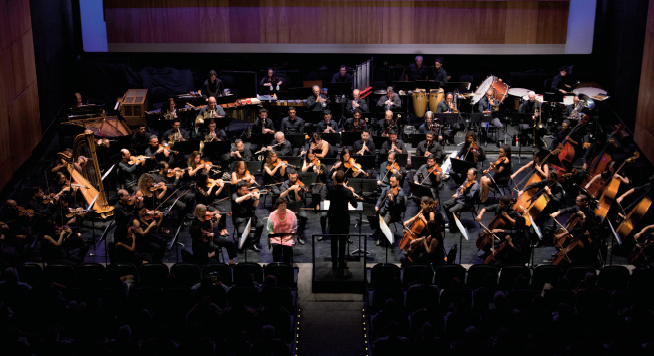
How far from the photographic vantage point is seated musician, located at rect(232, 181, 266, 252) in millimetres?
9797

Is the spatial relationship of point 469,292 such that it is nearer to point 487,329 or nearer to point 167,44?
point 487,329

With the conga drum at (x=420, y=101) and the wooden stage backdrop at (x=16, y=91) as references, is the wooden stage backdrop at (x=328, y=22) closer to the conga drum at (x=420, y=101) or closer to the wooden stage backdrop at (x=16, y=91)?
the conga drum at (x=420, y=101)

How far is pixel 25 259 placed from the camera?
905 cm

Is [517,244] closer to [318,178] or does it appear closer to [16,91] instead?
[318,178]

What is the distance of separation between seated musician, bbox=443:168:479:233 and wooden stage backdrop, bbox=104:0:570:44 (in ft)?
23.8

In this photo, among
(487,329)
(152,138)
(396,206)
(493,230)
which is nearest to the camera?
(487,329)

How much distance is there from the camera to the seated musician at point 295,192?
10.2 metres

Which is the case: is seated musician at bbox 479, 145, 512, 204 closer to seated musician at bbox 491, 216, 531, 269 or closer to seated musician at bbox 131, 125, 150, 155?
seated musician at bbox 491, 216, 531, 269

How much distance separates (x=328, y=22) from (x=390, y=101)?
156 inches

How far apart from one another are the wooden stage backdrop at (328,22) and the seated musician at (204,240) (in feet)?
28.7

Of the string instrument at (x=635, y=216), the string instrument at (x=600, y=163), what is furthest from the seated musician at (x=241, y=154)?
the string instrument at (x=635, y=216)

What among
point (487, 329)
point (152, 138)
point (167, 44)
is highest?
point (167, 44)

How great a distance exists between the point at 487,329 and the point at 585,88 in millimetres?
9673

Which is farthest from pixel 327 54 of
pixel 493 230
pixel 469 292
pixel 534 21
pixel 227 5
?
pixel 469 292
